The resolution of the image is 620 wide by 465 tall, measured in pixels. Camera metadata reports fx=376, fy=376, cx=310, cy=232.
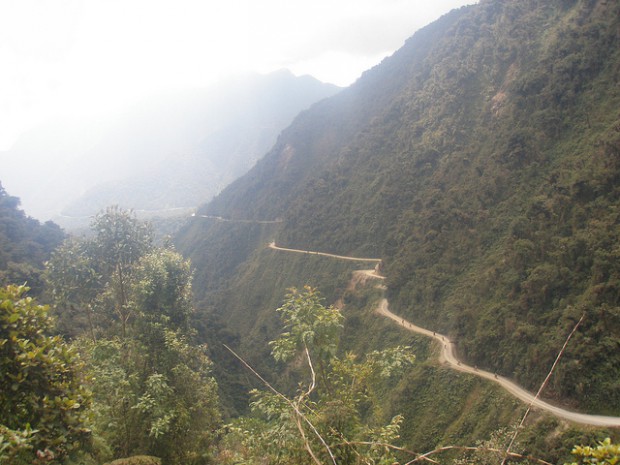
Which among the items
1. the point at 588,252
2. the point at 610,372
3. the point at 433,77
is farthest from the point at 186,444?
the point at 433,77

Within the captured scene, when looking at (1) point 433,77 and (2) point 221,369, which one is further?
(1) point 433,77

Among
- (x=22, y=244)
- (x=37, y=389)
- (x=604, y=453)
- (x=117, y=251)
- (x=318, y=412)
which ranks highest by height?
(x=22, y=244)

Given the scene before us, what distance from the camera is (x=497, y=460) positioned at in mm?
4207

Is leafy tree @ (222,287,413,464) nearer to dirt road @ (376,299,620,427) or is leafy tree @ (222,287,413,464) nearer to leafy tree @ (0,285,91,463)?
leafy tree @ (0,285,91,463)

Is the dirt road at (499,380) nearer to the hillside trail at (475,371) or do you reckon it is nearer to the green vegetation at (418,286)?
the hillside trail at (475,371)

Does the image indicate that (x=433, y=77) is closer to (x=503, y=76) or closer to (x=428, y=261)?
(x=503, y=76)

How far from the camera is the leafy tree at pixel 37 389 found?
A: 457cm

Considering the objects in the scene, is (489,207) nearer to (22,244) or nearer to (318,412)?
(318,412)

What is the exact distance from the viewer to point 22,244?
146 ft

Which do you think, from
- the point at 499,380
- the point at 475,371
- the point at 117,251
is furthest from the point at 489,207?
the point at 117,251

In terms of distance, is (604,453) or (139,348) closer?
(604,453)

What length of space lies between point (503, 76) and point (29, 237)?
2734 inches

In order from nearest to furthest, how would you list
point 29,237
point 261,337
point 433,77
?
1. point 29,237
2. point 261,337
3. point 433,77

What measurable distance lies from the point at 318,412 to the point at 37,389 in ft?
12.7
